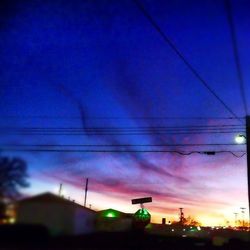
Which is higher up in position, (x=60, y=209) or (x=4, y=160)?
(x=4, y=160)

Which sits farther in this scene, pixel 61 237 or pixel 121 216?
pixel 121 216

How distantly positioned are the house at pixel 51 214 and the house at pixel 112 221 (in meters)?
0.27

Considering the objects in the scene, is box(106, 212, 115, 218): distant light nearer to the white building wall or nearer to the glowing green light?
the glowing green light

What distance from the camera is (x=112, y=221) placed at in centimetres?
214

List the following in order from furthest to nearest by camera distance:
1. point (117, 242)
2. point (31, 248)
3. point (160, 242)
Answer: point (160, 242) < point (117, 242) < point (31, 248)

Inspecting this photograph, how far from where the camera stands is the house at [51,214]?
5.19ft

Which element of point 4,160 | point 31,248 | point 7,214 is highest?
point 4,160

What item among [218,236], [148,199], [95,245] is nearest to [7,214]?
[95,245]

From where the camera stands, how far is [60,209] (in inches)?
64.4

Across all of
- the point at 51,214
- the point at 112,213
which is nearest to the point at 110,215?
the point at 112,213

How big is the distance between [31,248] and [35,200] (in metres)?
0.20

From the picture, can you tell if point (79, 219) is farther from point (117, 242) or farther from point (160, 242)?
point (160, 242)

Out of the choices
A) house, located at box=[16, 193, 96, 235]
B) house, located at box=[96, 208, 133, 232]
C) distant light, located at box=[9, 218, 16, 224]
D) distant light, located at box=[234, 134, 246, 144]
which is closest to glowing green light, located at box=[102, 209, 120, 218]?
house, located at box=[96, 208, 133, 232]

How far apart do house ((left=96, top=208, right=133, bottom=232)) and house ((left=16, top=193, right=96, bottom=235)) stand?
27 centimetres
